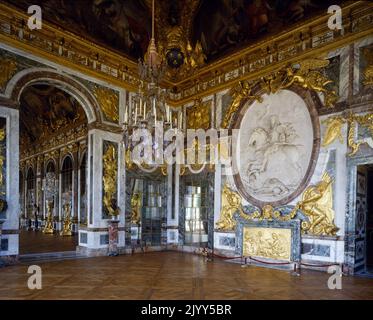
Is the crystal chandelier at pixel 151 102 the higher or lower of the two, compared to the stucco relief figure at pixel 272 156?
higher

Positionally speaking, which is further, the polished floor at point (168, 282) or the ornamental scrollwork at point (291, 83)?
the ornamental scrollwork at point (291, 83)

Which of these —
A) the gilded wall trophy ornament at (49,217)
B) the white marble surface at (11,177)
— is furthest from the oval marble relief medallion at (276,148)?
the gilded wall trophy ornament at (49,217)

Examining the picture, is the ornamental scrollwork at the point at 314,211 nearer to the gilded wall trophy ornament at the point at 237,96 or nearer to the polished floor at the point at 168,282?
the polished floor at the point at 168,282

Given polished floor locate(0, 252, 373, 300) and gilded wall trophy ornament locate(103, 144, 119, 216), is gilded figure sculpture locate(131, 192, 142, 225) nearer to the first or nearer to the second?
gilded wall trophy ornament locate(103, 144, 119, 216)

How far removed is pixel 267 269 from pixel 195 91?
21.4 feet

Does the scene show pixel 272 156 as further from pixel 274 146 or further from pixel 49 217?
pixel 49 217

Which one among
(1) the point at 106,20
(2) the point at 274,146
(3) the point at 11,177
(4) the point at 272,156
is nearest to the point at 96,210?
(3) the point at 11,177

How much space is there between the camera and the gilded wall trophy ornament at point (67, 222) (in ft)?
48.9

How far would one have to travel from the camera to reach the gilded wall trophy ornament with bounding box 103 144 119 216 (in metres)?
9.57

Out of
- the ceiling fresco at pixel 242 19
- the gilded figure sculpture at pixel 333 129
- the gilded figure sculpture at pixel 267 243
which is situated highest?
the ceiling fresco at pixel 242 19

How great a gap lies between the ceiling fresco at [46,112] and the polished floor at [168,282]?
782 centimetres

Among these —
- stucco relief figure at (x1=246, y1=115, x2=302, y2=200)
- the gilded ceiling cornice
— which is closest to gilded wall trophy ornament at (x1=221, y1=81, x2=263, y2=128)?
the gilded ceiling cornice

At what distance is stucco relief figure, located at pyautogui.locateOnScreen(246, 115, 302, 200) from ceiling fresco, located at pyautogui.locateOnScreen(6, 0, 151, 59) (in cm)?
529

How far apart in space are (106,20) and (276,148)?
21.9ft
